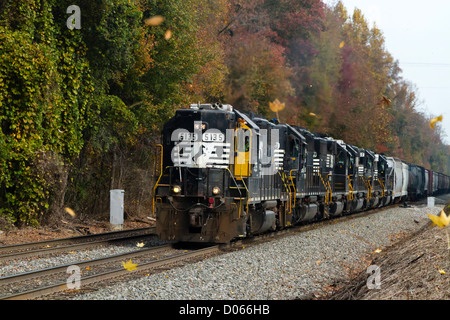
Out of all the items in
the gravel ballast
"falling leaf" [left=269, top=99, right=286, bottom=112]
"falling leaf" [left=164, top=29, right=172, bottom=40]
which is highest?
"falling leaf" [left=164, top=29, right=172, bottom=40]

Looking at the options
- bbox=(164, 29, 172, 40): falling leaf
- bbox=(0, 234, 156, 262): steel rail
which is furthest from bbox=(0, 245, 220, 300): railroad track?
bbox=(164, 29, 172, 40): falling leaf

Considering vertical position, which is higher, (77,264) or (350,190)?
(350,190)

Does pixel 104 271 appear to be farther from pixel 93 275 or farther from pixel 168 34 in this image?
pixel 168 34

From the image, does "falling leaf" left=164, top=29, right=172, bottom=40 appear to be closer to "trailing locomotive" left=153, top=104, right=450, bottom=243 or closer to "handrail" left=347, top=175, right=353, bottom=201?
"trailing locomotive" left=153, top=104, right=450, bottom=243

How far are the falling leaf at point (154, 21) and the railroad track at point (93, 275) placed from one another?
10.1m

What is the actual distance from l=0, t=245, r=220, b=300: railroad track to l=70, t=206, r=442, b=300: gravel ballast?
0.62 m

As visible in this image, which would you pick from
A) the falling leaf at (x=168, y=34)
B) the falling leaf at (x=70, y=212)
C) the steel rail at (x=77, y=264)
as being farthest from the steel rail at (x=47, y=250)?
the falling leaf at (x=168, y=34)

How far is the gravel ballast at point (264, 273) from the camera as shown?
26.9 ft

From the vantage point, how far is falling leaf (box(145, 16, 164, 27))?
2011cm

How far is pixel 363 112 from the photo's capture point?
46781mm

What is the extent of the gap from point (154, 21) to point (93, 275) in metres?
13.1

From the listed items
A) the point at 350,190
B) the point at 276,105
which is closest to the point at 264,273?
the point at 350,190

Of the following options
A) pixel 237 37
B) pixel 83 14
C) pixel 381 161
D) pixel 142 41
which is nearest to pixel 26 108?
pixel 83 14

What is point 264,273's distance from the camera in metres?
10.0
